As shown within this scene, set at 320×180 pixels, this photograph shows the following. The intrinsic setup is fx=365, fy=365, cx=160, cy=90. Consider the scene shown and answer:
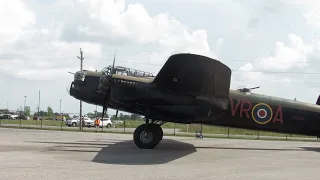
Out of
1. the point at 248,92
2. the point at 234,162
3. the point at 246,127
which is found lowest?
the point at 234,162

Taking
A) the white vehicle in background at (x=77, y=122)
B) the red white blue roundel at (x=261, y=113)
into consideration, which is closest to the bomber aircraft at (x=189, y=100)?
the red white blue roundel at (x=261, y=113)

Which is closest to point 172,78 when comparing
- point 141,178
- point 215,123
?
point 215,123

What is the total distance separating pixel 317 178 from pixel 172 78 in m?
7.23

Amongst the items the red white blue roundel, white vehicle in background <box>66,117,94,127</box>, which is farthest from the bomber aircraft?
white vehicle in background <box>66,117,94,127</box>

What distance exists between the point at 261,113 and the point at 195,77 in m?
4.91

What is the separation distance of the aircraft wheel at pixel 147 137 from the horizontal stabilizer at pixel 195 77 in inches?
86.0

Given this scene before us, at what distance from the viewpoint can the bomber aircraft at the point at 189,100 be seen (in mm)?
14906

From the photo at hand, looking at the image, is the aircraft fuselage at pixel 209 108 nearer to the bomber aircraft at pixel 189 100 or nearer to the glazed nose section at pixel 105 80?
the bomber aircraft at pixel 189 100

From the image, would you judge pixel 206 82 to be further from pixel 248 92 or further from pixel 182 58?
pixel 248 92

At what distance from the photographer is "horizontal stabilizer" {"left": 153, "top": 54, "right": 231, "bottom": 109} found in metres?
14.1

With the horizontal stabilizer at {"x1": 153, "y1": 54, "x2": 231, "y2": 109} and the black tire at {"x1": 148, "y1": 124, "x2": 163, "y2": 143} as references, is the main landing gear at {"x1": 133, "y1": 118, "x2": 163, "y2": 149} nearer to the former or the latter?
the black tire at {"x1": 148, "y1": 124, "x2": 163, "y2": 143}

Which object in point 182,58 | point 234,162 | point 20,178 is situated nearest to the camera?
point 20,178

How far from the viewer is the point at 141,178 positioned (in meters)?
9.19

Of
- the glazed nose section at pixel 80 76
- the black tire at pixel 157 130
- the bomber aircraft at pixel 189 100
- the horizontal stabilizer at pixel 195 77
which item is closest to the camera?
the horizontal stabilizer at pixel 195 77
